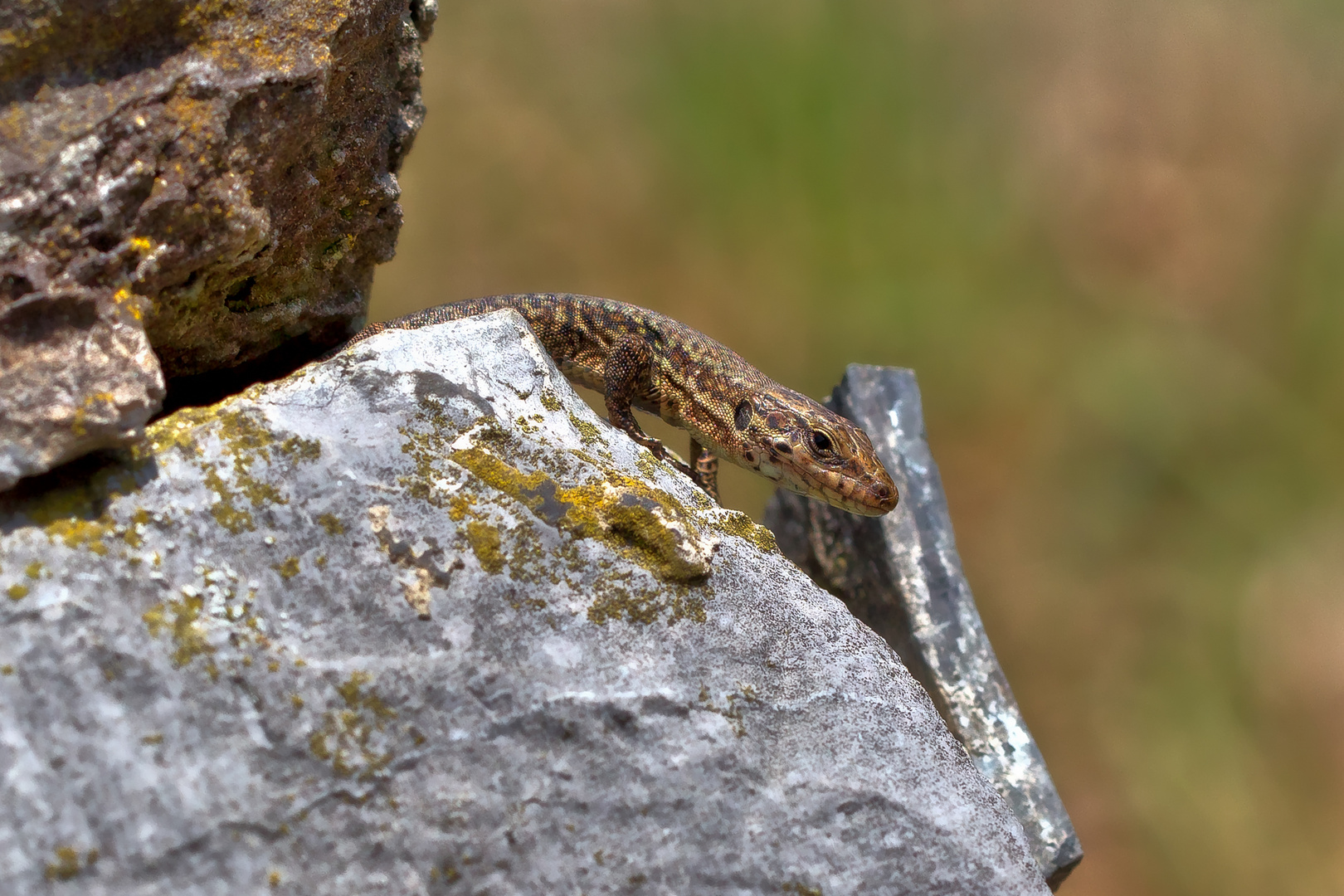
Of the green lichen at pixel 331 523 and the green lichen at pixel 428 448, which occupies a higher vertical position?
the green lichen at pixel 428 448

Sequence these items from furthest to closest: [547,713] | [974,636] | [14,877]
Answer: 1. [974,636]
2. [547,713]
3. [14,877]

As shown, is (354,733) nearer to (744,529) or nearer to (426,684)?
(426,684)

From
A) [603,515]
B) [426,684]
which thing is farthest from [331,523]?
[603,515]

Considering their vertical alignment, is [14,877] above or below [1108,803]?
above

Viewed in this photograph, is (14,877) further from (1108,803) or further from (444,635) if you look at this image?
(1108,803)

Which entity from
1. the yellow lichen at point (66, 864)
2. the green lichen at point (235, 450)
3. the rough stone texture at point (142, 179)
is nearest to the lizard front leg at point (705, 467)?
the rough stone texture at point (142, 179)

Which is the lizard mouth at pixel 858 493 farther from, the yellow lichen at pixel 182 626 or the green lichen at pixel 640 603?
the yellow lichen at pixel 182 626

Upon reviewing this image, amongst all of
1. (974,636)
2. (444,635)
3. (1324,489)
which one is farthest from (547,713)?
(1324,489)

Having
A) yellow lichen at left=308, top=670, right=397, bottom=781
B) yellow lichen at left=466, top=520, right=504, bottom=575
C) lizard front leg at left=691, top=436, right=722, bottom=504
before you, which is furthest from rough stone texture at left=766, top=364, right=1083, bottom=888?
yellow lichen at left=308, top=670, right=397, bottom=781
